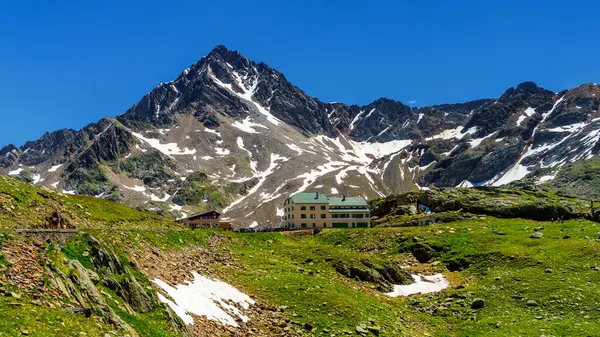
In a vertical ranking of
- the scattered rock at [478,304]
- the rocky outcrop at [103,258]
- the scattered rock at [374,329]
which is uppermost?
the rocky outcrop at [103,258]

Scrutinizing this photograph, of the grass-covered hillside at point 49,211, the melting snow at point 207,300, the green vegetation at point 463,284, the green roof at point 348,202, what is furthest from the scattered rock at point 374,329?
the green roof at point 348,202

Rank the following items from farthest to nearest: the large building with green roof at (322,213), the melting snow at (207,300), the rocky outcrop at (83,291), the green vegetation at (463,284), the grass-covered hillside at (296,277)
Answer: the large building with green roof at (322,213) < the green vegetation at (463,284) < the melting snow at (207,300) < the grass-covered hillside at (296,277) < the rocky outcrop at (83,291)

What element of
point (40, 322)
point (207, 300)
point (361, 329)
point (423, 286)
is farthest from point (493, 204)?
point (40, 322)

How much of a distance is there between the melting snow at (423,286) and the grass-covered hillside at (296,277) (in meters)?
1.22

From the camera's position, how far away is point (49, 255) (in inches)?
830

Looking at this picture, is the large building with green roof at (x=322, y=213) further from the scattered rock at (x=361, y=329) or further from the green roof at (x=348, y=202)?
the scattered rock at (x=361, y=329)

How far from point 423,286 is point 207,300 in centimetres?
2863

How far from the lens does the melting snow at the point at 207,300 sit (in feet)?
87.2

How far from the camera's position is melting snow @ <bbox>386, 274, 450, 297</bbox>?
4751 cm

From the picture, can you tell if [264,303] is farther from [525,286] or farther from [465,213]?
[465,213]

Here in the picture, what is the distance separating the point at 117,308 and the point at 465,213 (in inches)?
3480

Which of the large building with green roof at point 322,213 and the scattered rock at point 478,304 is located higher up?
the large building with green roof at point 322,213

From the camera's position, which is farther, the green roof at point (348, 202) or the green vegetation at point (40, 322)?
the green roof at point (348, 202)

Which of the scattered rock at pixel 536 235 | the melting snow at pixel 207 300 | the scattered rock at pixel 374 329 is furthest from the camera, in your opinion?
the scattered rock at pixel 536 235
